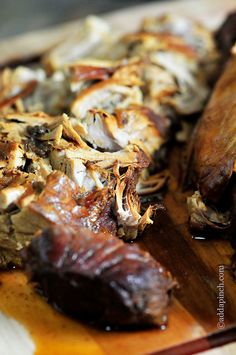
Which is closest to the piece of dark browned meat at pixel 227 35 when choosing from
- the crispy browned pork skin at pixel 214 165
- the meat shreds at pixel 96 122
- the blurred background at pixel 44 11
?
the meat shreds at pixel 96 122

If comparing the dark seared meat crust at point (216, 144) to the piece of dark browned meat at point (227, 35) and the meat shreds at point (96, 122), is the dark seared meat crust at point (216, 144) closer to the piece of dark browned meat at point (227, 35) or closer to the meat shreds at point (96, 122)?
the meat shreds at point (96, 122)

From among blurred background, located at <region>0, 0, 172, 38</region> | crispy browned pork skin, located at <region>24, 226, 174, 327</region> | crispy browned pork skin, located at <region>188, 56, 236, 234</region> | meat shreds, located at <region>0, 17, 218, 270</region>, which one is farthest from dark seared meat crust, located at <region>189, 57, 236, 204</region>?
blurred background, located at <region>0, 0, 172, 38</region>

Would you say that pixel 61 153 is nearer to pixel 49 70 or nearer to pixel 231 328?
pixel 231 328

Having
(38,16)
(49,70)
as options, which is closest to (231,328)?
(49,70)

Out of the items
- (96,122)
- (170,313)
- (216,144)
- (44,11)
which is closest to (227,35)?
(216,144)

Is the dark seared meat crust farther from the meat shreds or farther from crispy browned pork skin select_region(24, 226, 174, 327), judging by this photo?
crispy browned pork skin select_region(24, 226, 174, 327)
